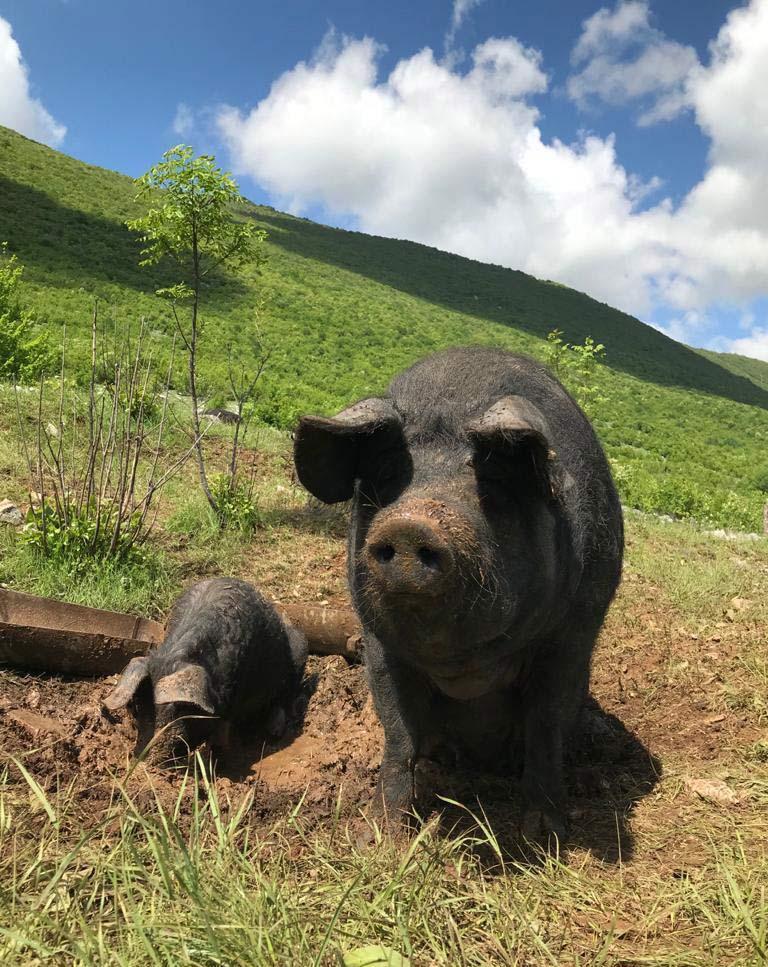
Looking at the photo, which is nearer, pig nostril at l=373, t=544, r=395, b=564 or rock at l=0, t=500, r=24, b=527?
pig nostril at l=373, t=544, r=395, b=564

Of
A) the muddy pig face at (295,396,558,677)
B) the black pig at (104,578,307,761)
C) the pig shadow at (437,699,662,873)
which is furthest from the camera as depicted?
the black pig at (104,578,307,761)

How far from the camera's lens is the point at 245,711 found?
478 centimetres

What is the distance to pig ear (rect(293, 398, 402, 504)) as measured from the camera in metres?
2.60

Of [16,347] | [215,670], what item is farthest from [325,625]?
[16,347]

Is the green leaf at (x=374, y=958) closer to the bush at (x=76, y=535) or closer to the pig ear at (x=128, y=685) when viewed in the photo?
the pig ear at (x=128, y=685)

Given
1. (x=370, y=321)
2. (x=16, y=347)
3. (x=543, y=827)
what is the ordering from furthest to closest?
(x=370, y=321) < (x=16, y=347) < (x=543, y=827)

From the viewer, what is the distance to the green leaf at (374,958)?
2.09 meters

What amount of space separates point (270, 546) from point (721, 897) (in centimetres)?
509

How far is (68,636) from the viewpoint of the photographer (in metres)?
4.43

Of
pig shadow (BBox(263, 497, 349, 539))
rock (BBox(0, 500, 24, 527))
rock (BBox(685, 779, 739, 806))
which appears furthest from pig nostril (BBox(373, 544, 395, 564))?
pig shadow (BBox(263, 497, 349, 539))

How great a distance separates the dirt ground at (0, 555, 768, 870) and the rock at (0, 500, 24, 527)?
6.41ft

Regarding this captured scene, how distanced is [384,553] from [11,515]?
4.70 metres

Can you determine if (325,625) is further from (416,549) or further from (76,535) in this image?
(416,549)

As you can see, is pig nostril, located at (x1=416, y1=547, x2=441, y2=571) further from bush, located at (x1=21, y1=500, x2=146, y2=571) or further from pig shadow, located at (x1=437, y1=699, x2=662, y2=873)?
bush, located at (x1=21, y1=500, x2=146, y2=571)
